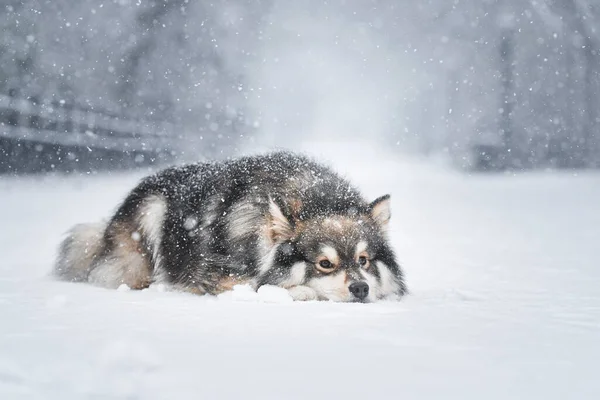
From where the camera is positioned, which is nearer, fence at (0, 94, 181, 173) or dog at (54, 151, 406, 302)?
dog at (54, 151, 406, 302)

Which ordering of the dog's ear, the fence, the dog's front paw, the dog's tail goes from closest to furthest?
the dog's front paw < the dog's ear < the dog's tail < the fence

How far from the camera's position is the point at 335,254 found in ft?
13.9

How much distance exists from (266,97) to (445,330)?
48.8 metres

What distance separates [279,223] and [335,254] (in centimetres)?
48

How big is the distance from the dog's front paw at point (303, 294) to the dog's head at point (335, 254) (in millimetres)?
33

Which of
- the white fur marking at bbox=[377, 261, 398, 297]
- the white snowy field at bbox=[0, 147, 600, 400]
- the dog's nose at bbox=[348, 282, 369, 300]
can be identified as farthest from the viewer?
the white fur marking at bbox=[377, 261, 398, 297]

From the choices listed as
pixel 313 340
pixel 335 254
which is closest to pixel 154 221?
pixel 335 254

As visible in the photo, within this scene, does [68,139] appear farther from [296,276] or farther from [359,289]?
[359,289]

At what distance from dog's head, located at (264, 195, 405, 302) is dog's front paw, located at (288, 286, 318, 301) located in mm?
33

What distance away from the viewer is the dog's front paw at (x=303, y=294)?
167 inches

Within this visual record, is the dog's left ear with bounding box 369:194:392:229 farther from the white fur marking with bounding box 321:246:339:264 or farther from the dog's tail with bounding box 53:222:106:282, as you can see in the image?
the dog's tail with bounding box 53:222:106:282

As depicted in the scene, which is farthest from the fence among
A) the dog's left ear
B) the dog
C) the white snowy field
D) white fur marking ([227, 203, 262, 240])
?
the dog's left ear

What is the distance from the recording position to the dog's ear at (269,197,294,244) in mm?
4402

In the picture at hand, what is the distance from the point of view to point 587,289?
16.4 ft
